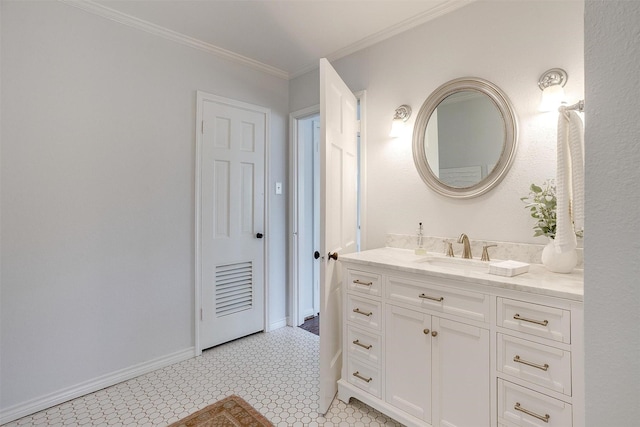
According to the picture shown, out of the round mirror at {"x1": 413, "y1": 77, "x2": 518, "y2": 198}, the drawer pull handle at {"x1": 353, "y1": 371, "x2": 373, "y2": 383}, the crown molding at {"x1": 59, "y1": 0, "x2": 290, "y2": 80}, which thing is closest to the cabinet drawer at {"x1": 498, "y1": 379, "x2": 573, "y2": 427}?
the drawer pull handle at {"x1": 353, "y1": 371, "x2": 373, "y2": 383}

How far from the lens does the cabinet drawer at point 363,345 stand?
175cm

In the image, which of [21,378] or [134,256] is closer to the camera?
[21,378]

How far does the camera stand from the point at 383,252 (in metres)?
2.09

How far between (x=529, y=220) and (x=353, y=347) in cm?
122

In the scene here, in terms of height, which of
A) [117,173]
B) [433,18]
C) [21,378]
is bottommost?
[21,378]

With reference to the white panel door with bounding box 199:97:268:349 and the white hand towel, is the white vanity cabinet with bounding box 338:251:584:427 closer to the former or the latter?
the white hand towel

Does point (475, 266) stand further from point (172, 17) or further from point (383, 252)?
point (172, 17)

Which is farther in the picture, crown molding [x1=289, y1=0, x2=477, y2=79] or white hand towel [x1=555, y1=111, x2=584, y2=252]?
crown molding [x1=289, y1=0, x2=477, y2=79]

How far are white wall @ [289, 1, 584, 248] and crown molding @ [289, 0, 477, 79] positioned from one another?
4cm

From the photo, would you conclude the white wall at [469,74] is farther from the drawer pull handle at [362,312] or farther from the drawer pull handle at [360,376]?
the drawer pull handle at [360,376]

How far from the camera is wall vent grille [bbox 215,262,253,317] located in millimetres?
2670

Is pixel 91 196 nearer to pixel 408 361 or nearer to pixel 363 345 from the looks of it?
pixel 363 345

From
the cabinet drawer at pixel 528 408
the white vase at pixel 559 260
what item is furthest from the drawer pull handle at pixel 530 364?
the white vase at pixel 559 260

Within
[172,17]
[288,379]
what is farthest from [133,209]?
[288,379]
